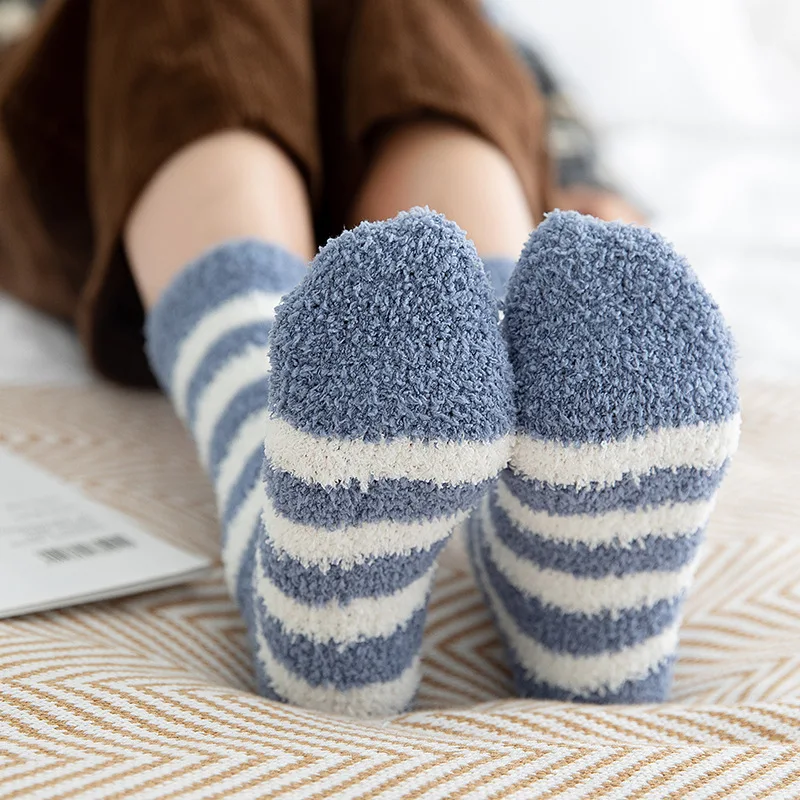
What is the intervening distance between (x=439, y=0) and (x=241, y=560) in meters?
0.54

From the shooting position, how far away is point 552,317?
1.25 ft

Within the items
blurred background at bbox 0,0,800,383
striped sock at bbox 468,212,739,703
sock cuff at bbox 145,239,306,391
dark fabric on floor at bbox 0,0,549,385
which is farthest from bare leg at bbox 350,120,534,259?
blurred background at bbox 0,0,800,383

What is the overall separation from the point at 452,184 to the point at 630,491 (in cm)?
34

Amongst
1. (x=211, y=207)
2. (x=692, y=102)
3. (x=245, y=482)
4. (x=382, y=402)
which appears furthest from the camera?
(x=692, y=102)

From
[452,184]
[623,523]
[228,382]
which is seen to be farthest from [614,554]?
[452,184]

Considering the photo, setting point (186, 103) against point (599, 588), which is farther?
point (186, 103)

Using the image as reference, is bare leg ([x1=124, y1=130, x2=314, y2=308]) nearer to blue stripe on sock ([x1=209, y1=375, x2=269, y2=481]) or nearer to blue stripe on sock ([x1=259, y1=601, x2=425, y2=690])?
blue stripe on sock ([x1=209, y1=375, x2=269, y2=481])

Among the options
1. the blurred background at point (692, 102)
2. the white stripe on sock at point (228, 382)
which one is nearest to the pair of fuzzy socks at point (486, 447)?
the white stripe on sock at point (228, 382)

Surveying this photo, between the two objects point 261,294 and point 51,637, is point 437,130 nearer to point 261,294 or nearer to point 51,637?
point 261,294

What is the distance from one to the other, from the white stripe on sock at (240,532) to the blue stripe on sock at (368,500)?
0.08 metres

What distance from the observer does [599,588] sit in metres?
0.42

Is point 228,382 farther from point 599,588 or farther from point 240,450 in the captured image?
point 599,588

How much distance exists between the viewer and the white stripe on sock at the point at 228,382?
511 millimetres

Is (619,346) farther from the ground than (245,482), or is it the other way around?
(619,346)
